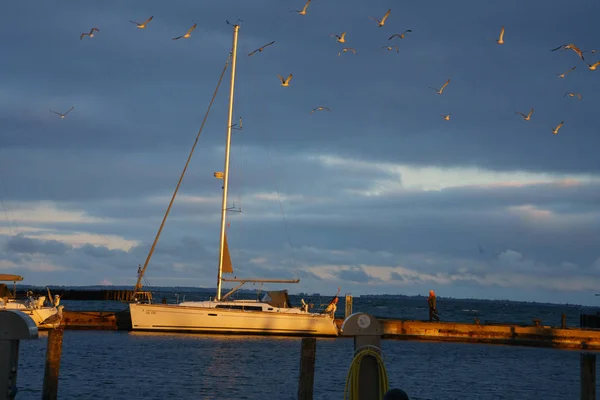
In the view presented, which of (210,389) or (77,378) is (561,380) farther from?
(77,378)

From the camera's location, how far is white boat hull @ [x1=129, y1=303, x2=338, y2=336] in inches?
2013

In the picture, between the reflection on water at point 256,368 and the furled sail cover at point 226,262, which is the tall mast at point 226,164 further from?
the reflection on water at point 256,368

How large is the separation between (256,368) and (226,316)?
456 inches

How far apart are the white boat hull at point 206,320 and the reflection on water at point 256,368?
775 millimetres

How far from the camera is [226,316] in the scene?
168 ft

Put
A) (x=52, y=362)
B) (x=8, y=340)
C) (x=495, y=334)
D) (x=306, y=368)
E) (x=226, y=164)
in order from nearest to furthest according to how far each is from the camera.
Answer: (x=8, y=340), (x=306, y=368), (x=52, y=362), (x=495, y=334), (x=226, y=164)

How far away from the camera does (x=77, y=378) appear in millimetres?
34438

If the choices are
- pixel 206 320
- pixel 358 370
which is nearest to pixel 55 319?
pixel 206 320

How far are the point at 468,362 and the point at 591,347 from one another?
33.4ft

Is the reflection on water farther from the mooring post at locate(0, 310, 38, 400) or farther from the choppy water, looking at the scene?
the mooring post at locate(0, 310, 38, 400)

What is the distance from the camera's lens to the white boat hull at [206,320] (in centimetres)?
5112

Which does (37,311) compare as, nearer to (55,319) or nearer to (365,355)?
(55,319)

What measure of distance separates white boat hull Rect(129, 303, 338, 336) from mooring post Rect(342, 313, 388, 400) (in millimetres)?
34651

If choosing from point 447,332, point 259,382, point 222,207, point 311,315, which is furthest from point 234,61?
point 259,382
